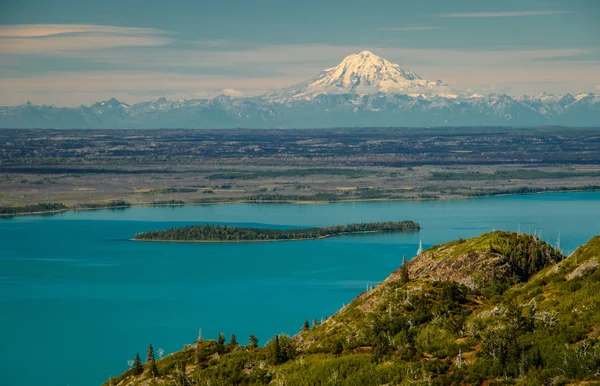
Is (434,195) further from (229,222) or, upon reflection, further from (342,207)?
(229,222)

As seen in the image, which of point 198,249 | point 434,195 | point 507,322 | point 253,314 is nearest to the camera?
point 507,322

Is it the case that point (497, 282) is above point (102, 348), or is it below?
above

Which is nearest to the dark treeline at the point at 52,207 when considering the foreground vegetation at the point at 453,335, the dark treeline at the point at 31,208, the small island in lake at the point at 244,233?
the dark treeline at the point at 31,208

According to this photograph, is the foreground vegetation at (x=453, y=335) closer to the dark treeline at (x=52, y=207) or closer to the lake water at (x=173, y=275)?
the lake water at (x=173, y=275)

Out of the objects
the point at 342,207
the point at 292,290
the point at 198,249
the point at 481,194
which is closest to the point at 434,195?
the point at 481,194

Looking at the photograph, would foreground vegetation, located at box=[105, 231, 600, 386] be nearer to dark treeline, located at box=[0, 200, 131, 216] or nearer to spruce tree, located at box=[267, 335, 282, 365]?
spruce tree, located at box=[267, 335, 282, 365]

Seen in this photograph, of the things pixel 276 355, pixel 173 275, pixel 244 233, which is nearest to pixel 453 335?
pixel 276 355

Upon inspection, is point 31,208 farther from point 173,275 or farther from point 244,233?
point 173,275
